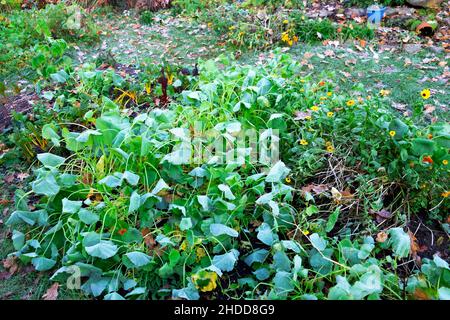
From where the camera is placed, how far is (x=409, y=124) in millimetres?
2705

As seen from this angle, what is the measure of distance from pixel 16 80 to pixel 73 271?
10.3 ft

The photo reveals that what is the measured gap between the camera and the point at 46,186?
248cm

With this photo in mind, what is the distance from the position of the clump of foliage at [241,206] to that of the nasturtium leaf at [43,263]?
1cm

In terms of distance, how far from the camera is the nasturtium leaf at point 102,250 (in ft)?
7.19

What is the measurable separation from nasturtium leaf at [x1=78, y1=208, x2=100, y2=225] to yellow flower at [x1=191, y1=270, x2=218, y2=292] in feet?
2.21

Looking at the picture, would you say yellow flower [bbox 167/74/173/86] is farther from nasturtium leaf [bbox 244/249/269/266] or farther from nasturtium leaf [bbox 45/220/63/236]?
nasturtium leaf [bbox 244/249/269/266]

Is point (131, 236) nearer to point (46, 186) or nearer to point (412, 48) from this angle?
point (46, 186)

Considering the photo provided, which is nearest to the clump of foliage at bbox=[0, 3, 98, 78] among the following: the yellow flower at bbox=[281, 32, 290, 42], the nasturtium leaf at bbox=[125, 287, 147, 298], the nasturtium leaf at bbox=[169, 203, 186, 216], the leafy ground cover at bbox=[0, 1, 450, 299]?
the leafy ground cover at bbox=[0, 1, 450, 299]

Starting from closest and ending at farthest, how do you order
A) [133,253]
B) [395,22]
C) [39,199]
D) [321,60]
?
[133,253] < [39,199] < [321,60] < [395,22]

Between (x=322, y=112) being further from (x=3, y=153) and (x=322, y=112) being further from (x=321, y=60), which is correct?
(x=3, y=153)

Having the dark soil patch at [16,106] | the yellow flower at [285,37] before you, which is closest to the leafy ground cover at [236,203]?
the dark soil patch at [16,106]

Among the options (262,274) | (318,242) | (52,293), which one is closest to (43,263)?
(52,293)

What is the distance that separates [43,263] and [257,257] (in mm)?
1190

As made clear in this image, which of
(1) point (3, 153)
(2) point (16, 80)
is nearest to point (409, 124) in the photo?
(1) point (3, 153)
